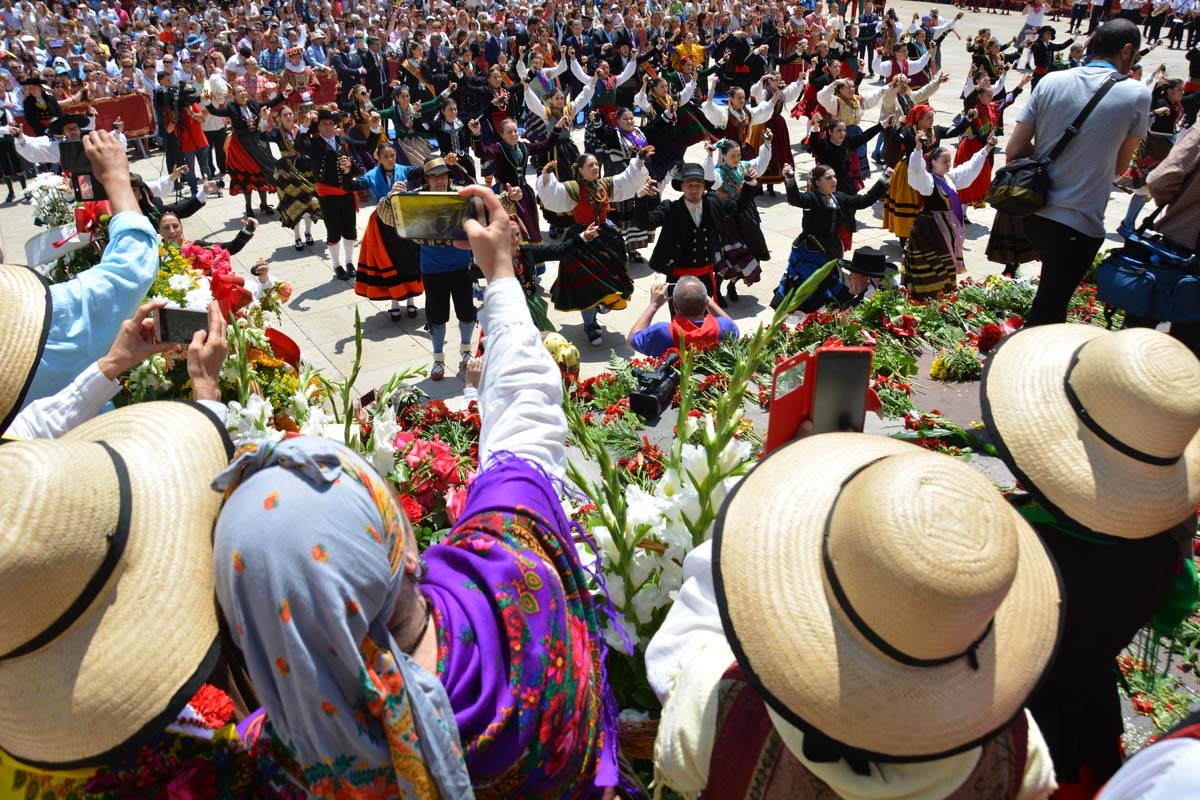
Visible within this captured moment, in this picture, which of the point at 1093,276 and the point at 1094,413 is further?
the point at 1093,276

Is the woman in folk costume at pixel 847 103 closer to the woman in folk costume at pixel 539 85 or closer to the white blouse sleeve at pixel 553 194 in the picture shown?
the woman in folk costume at pixel 539 85

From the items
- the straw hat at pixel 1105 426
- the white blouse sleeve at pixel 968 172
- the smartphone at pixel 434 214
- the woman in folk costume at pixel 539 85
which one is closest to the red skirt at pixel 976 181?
the white blouse sleeve at pixel 968 172

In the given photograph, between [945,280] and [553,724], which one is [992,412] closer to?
[553,724]

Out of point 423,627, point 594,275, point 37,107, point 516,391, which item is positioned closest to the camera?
point 423,627

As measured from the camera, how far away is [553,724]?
1.59 m

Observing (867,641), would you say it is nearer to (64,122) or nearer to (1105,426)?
(1105,426)

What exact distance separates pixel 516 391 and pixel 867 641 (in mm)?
925

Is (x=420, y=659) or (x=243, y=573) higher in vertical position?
(x=243, y=573)

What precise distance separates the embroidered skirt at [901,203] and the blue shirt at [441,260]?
449cm

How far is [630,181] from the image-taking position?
7.86m

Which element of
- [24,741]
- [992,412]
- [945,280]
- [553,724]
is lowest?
[945,280]

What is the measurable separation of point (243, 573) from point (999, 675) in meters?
1.12

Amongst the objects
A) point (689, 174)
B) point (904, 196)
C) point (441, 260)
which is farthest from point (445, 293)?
point (904, 196)

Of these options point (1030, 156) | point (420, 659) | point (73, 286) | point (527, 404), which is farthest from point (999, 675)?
point (1030, 156)
